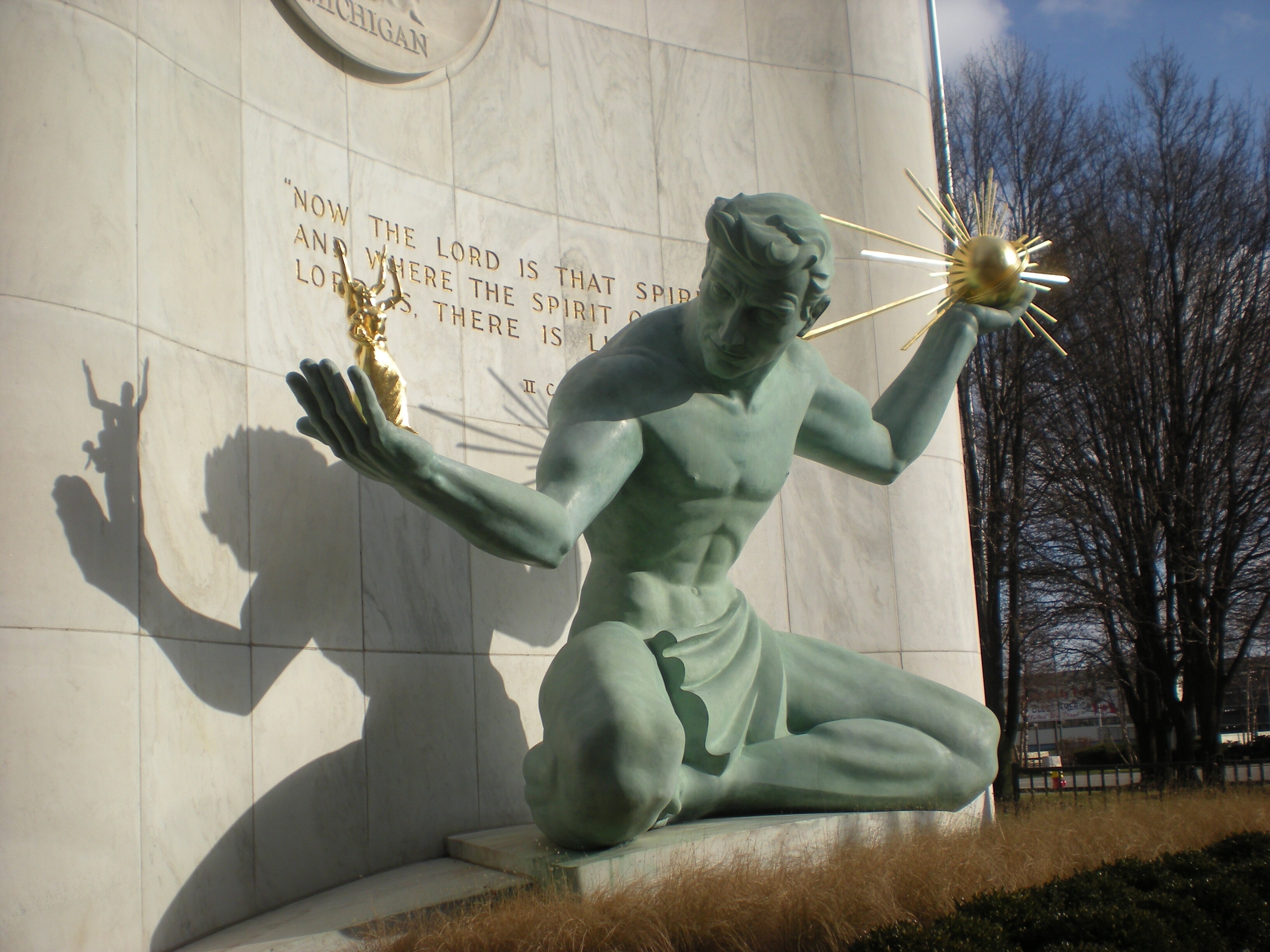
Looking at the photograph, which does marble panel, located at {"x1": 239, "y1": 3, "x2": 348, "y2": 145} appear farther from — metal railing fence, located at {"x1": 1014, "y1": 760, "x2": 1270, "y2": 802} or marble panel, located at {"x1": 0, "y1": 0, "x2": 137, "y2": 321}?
metal railing fence, located at {"x1": 1014, "y1": 760, "x2": 1270, "y2": 802}

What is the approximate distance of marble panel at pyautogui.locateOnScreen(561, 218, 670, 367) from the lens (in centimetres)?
683

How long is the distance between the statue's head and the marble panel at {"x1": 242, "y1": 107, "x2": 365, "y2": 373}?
2135mm

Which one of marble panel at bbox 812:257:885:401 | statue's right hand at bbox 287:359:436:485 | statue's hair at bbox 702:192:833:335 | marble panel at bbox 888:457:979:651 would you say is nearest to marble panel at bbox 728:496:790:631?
marble panel at bbox 888:457:979:651

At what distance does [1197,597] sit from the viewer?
57.2 ft

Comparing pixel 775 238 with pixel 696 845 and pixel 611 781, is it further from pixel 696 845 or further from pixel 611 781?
pixel 696 845

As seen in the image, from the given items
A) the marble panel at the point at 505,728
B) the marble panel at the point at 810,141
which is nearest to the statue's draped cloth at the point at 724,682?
the marble panel at the point at 505,728

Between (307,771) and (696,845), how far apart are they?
1985 mm

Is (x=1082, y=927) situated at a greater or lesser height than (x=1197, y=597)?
lesser

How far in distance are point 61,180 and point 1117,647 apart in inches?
680

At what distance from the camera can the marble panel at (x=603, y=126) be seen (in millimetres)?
7051

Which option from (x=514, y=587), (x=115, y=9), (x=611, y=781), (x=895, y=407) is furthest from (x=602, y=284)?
(x=611, y=781)

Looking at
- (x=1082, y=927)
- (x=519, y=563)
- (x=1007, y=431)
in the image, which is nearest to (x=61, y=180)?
(x=519, y=563)

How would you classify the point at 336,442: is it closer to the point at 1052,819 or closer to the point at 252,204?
the point at 252,204

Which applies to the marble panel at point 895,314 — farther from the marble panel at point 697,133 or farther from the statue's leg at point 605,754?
the statue's leg at point 605,754
